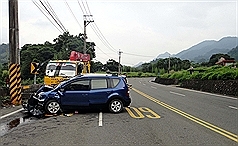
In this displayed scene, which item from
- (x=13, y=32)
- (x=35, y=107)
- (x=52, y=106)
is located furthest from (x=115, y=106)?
(x=13, y=32)

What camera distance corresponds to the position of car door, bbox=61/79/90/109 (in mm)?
13922

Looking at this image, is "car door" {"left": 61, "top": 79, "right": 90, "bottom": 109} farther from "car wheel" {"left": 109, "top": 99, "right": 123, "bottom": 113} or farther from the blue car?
"car wheel" {"left": 109, "top": 99, "right": 123, "bottom": 113}

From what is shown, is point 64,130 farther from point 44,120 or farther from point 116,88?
point 116,88

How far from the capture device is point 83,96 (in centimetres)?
1391

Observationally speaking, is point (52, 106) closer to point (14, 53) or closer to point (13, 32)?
point (14, 53)

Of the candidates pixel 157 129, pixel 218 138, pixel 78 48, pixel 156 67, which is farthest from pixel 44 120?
pixel 156 67

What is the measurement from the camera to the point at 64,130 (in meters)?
10.2

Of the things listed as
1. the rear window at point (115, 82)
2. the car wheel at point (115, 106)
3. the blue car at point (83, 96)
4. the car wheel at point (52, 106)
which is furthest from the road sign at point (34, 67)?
the car wheel at point (115, 106)

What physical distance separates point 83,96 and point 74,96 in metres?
0.36

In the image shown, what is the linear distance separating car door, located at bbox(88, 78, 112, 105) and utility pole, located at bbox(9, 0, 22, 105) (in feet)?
18.0

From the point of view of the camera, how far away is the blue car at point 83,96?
13.9 metres

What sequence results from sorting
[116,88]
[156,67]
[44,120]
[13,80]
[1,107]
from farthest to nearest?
[156,67], [13,80], [1,107], [116,88], [44,120]

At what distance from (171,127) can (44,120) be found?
4.53 metres

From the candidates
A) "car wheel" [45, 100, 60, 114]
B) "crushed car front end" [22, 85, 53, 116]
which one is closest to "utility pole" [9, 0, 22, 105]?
"crushed car front end" [22, 85, 53, 116]
